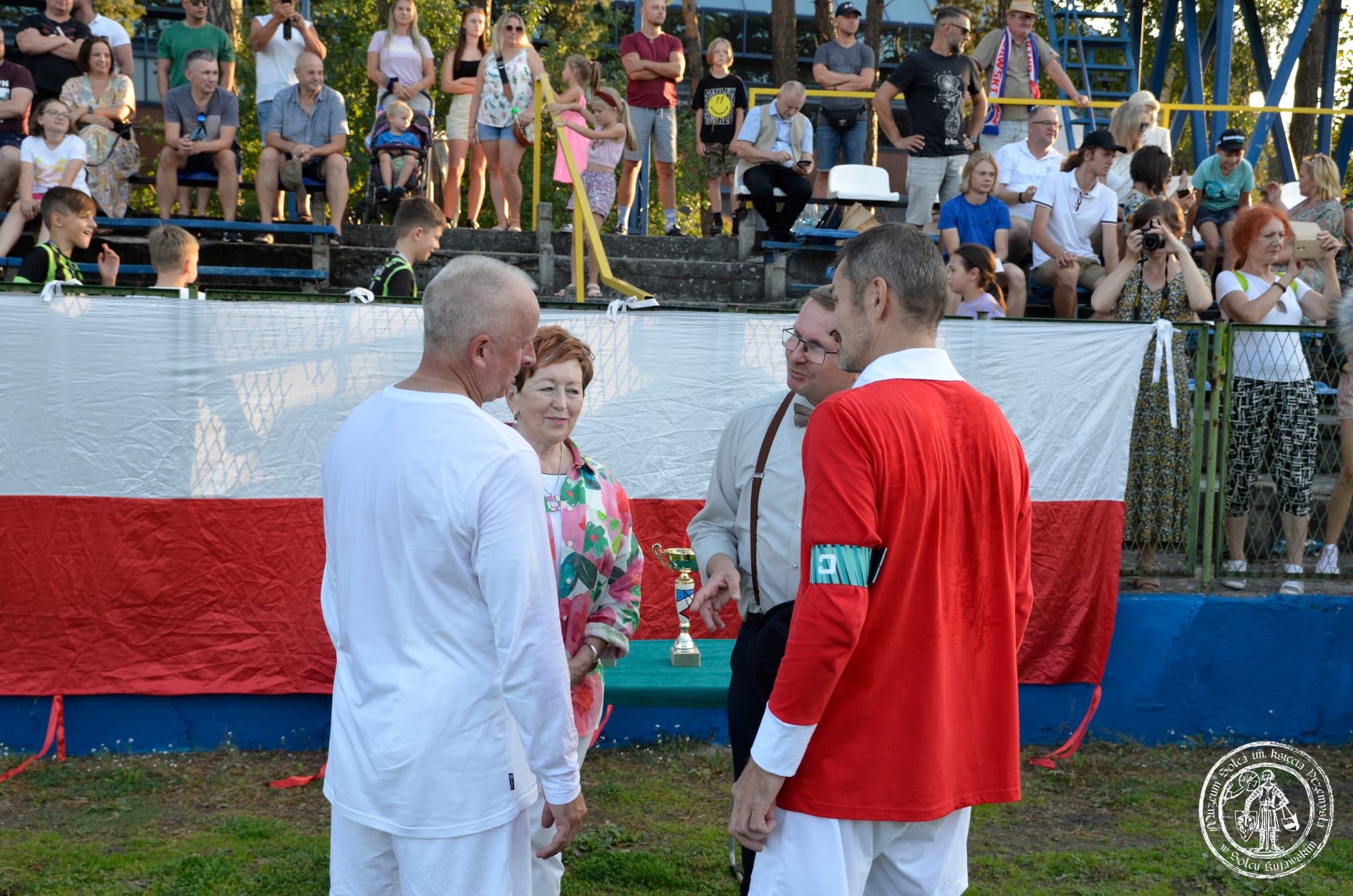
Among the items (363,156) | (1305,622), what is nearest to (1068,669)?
(1305,622)

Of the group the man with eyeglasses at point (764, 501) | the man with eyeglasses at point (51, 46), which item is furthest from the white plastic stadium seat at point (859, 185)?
the man with eyeglasses at point (764, 501)

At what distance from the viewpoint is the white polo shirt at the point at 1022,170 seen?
334 inches

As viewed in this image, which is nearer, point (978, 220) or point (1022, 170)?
point (978, 220)

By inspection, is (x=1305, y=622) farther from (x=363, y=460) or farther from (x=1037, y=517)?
(x=363, y=460)

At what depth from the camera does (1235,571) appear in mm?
5785

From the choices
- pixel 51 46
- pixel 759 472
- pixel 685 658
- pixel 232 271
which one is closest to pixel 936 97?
pixel 232 271

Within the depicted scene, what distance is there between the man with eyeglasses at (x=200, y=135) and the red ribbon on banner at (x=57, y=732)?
4.29 meters

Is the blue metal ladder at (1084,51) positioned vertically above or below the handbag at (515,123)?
above

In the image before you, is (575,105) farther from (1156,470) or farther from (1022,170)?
(1156,470)

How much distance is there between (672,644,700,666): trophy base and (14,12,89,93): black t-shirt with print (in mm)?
7213

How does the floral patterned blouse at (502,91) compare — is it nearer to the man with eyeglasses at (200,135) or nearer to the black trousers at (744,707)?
the man with eyeglasses at (200,135)

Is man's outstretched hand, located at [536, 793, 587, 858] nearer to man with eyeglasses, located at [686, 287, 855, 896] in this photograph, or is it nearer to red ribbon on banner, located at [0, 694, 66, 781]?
man with eyeglasses, located at [686, 287, 855, 896]

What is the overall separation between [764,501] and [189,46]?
801cm

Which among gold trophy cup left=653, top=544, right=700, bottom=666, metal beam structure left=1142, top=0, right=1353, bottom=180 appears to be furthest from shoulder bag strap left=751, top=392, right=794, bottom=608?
metal beam structure left=1142, top=0, right=1353, bottom=180
